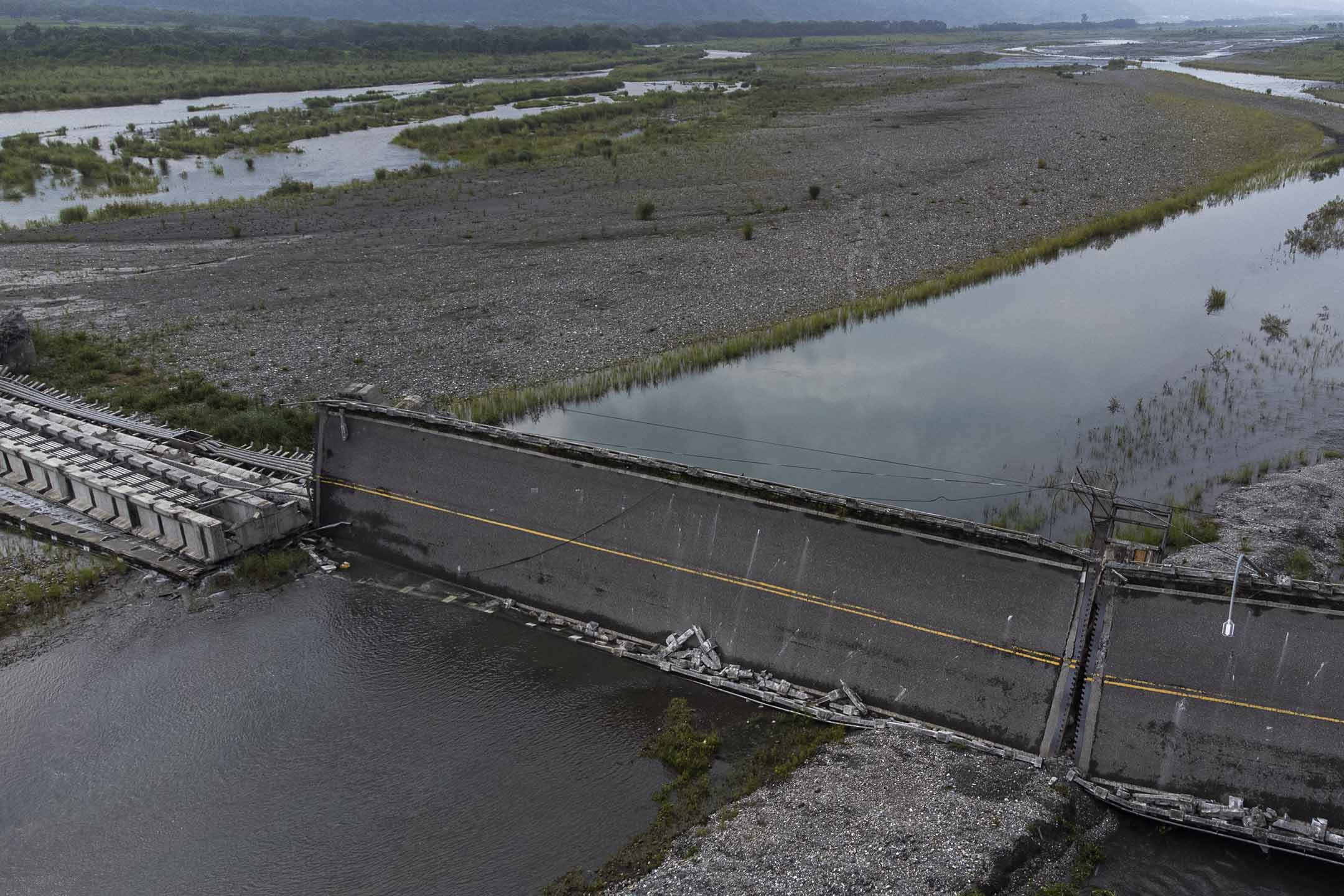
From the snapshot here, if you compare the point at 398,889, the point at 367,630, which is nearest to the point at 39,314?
the point at 367,630

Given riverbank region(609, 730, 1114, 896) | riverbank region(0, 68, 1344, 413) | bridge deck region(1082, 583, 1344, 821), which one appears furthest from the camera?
riverbank region(0, 68, 1344, 413)

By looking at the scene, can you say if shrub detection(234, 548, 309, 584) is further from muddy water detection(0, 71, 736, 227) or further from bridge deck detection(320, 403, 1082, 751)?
muddy water detection(0, 71, 736, 227)

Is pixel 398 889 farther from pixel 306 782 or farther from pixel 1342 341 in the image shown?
pixel 1342 341

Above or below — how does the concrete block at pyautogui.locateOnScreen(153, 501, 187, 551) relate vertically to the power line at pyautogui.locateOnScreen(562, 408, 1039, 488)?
below

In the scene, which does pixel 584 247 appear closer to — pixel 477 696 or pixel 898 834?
pixel 477 696

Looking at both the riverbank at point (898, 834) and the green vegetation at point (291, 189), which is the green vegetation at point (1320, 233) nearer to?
the riverbank at point (898, 834)

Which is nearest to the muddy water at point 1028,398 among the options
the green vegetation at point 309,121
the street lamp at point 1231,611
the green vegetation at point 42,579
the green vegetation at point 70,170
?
the street lamp at point 1231,611

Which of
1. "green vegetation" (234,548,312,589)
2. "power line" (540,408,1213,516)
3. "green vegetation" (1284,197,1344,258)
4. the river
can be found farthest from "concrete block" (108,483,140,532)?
"green vegetation" (1284,197,1344,258)
